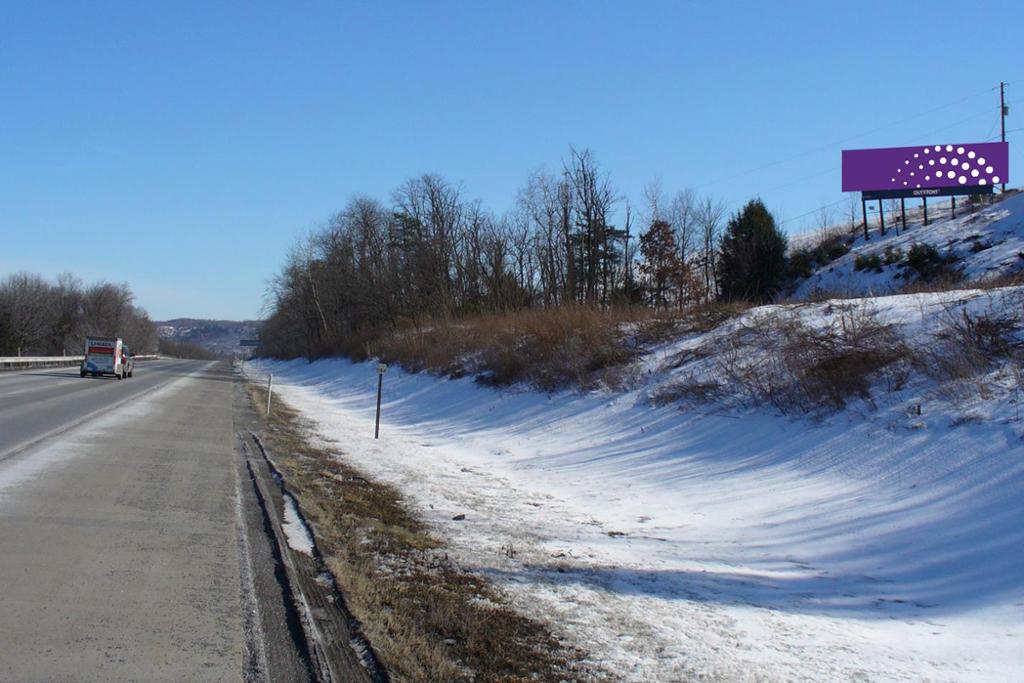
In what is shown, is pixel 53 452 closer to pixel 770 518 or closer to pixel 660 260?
pixel 770 518

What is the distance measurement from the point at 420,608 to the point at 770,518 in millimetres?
5199

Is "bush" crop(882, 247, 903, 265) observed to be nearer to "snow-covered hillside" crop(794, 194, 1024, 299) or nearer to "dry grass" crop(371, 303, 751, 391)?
"snow-covered hillside" crop(794, 194, 1024, 299)

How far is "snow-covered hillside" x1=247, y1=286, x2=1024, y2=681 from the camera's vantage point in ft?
18.7

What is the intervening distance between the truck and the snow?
34883mm

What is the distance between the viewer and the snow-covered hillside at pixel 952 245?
3897cm

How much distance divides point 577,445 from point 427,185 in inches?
2084

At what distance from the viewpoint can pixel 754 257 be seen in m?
45.8

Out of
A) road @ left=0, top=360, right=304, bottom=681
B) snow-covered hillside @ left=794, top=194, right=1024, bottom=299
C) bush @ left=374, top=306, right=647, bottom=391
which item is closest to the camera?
road @ left=0, top=360, right=304, bottom=681

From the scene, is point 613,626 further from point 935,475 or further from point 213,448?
point 213,448

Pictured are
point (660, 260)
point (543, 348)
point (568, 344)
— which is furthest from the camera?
point (660, 260)

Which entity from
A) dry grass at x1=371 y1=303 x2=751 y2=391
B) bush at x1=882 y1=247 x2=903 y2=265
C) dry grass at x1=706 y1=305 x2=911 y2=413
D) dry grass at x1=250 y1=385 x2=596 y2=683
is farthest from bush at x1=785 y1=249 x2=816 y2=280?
dry grass at x1=250 y1=385 x2=596 y2=683

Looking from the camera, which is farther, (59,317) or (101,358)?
(59,317)

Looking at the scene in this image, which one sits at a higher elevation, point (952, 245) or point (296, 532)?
point (952, 245)

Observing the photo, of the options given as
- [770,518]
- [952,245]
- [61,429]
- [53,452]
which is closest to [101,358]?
[61,429]
